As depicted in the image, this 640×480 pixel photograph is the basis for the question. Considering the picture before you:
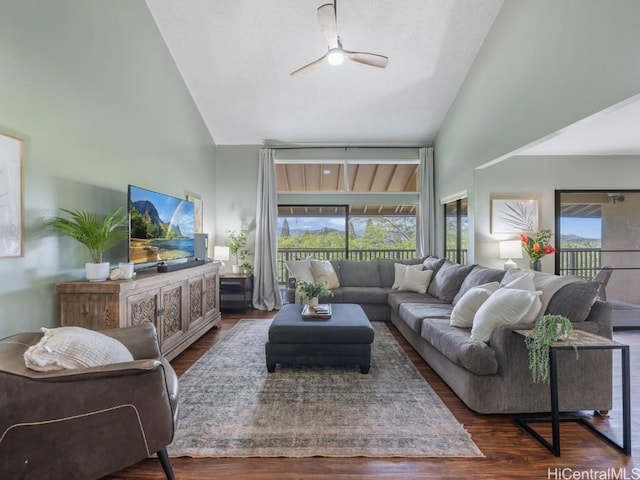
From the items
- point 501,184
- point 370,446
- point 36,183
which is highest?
point 501,184

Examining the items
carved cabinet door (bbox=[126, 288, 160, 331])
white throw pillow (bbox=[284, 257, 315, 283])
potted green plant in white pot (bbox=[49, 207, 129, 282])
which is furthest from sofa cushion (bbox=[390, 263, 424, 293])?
potted green plant in white pot (bbox=[49, 207, 129, 282])

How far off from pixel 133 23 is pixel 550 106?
410 cm

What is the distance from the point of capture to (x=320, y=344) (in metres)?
2.86

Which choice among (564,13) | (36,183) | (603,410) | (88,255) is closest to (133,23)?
(36,183)

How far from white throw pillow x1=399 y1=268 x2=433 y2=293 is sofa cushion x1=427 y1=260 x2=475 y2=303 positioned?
0.83 ft

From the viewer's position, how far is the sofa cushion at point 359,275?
516 cm

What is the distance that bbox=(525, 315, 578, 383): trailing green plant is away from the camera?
1.90 metres

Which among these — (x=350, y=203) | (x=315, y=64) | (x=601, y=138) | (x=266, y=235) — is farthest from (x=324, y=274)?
(x=601, y=138)

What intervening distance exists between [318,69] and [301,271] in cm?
286

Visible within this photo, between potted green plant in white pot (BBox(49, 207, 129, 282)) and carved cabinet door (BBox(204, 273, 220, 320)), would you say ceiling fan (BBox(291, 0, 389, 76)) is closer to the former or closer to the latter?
potted green plant in white pot (BBox(49, 207, 129, 282))

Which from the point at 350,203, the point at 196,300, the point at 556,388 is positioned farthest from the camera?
the point at 350,203

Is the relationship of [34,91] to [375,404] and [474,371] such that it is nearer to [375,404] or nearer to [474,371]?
[375,404]

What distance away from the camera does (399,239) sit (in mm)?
6203

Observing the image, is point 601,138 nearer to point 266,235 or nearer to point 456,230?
point 456,230
